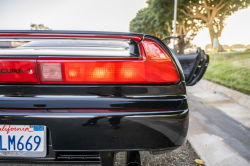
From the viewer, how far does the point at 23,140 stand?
4.02 ft

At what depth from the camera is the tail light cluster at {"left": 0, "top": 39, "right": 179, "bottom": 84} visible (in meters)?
1.24

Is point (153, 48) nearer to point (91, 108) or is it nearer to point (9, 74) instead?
point (91, 108)

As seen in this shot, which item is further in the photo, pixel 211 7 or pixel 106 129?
pixel 211 7

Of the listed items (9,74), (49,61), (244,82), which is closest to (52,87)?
(49,61)

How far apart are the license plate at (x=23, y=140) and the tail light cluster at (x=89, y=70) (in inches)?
11.4

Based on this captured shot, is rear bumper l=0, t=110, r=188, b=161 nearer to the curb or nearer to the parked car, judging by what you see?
the parked car

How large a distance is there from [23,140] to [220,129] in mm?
2648

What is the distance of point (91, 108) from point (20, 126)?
443mm

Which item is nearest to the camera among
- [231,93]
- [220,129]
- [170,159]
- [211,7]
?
[170,159]

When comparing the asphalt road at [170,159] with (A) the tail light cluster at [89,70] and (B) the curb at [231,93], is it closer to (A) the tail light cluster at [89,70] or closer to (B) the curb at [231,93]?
(A) the tail light cluster at [89,70]

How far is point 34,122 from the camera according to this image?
1183mm

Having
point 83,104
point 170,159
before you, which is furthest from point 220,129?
point 83,104

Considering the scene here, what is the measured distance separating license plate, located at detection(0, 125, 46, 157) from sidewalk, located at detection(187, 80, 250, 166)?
1609 mm

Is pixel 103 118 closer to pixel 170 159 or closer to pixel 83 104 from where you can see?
pixel 83 104
